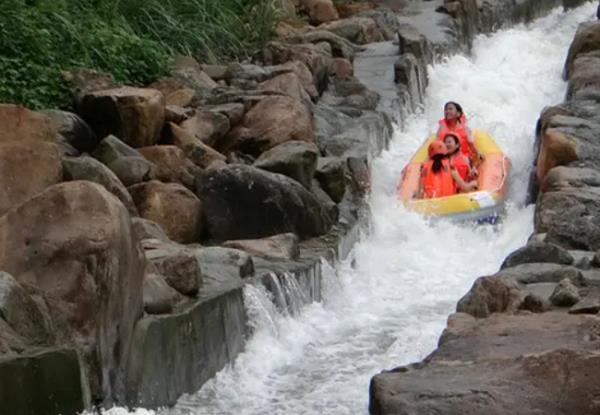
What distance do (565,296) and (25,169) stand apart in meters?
3.37

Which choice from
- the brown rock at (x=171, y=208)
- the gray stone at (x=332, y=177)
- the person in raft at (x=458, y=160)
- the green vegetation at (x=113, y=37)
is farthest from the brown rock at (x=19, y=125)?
the person in raft at (x=458, y=160)

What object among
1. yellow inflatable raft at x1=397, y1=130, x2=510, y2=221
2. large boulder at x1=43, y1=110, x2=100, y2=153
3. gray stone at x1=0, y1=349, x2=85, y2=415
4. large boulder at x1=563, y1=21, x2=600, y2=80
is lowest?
yellow inflatable raft at x1=397, y1=130, x2=510, y2=221

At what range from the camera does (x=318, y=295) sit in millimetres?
10023

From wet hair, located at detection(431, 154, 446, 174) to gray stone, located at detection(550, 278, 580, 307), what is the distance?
5.49m

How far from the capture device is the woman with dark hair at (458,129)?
14.0 meters

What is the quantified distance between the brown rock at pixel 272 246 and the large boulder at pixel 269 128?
1938 millimetres

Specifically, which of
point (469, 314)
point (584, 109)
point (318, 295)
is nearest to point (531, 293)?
point (469, 314)

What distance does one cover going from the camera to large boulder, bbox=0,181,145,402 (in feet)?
21.1

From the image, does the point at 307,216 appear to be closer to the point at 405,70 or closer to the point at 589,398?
the point at 589,398

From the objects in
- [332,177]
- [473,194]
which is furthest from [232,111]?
[473,194]

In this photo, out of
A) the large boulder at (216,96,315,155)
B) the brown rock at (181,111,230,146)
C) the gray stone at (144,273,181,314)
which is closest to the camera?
the gray stone at (144,273,181,314)

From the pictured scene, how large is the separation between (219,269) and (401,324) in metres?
1.42

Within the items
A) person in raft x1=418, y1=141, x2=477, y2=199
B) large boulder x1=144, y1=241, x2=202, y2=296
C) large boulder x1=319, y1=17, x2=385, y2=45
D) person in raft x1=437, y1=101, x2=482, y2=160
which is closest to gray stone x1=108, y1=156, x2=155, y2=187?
large boulder x1=144, y1=241, x2=202, y2=296

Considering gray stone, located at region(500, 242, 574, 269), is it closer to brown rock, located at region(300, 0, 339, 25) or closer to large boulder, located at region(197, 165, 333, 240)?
large boulder, located at region(197, 165, 333, 240)
